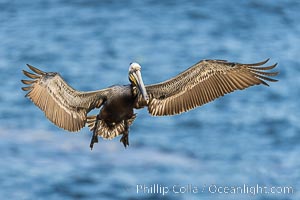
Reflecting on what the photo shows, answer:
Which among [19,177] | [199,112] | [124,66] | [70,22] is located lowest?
[19,177]

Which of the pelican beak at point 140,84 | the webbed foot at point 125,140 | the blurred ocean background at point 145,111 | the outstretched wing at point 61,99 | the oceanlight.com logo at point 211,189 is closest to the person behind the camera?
the pelican beak at point 140,84

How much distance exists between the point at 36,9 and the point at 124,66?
814 centimetres

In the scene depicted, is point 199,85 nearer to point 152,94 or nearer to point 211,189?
point 152,94

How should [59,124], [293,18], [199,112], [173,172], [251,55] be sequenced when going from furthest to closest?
[293,18], [251,55], [199,112], [173,172], [59,124]

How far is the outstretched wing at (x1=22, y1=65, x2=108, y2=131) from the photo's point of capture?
58.0 ft

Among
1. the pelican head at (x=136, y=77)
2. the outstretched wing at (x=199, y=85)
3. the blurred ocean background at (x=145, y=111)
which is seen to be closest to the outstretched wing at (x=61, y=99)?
the pelican head at (x=136, y=77)

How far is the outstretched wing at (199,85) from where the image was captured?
1778 centimetres

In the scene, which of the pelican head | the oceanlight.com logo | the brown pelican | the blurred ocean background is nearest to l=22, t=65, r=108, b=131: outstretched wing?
the brown pelican

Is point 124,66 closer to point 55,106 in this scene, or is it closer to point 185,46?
point 185,46

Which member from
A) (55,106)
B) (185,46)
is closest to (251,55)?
(185,46)

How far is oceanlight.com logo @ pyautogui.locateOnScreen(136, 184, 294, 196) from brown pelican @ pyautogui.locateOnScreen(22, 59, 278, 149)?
Answer: 33.9 ft

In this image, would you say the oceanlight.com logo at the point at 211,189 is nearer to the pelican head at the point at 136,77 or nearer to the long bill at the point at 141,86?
the pelican head at the point at 136,77

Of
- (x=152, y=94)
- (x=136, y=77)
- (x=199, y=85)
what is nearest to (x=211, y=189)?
(x=199, y=85)

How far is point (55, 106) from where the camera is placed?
1803 centimetres
